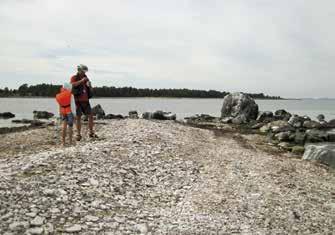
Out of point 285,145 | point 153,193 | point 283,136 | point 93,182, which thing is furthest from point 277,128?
point 93,182

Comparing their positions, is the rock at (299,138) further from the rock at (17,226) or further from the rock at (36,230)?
the rock at (17,226)

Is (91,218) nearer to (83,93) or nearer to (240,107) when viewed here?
(83,93)

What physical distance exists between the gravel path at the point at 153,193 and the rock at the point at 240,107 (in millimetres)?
25243

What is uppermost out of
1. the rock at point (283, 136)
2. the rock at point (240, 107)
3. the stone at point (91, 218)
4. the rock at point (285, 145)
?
the rock at point (240, 107)

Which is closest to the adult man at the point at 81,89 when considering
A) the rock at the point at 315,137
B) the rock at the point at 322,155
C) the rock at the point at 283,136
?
the rock at the point at 322,155

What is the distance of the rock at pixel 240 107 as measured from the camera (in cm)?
4232

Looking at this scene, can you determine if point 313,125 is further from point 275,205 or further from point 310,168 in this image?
point 275,205

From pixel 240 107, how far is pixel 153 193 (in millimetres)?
32389

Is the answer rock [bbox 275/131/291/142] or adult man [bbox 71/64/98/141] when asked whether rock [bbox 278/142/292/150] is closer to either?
rock [bbox 275/131/291/142]

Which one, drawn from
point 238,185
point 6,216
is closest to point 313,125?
point 238,185

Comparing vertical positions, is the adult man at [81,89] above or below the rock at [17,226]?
above

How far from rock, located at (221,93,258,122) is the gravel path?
82.8 ft

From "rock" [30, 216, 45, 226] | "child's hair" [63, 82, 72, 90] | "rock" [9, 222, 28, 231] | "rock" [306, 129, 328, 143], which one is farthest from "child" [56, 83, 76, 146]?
"rock" [306, 129, 328, 143]

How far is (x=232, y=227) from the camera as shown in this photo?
33.0 ft
